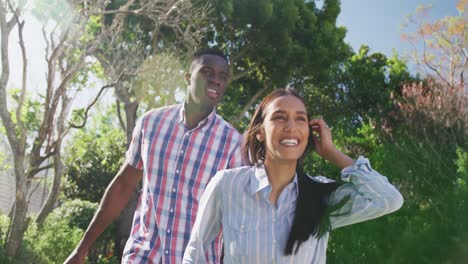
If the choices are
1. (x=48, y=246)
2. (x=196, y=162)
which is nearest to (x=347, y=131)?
(x=48, y=246)

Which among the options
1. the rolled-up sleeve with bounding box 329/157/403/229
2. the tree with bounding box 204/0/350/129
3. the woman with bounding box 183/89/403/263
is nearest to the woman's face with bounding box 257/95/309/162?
the woman with bounding box 183/89/403/263

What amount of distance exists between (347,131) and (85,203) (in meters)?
7.57

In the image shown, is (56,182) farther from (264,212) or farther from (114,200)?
(264,212)

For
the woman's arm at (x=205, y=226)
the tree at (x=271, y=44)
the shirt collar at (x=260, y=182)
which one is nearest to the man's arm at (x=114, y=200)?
the woman's arm at (x=205, y=226)

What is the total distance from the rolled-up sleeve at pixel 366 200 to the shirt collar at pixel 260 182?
6.0 inches

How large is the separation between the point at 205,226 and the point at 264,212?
228 mm

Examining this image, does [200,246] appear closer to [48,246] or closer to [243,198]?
[243,198]

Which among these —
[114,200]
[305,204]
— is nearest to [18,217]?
[114,200]

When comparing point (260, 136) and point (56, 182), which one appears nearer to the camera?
point (260, 136)

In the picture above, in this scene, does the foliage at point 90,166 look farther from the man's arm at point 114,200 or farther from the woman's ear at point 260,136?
the woman's ear at point 260,136

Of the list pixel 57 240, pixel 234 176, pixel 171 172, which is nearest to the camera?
pixel 234 176

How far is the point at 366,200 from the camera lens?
2201 mm

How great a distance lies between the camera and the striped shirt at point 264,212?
6.97ft

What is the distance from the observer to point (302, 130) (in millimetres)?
2246
